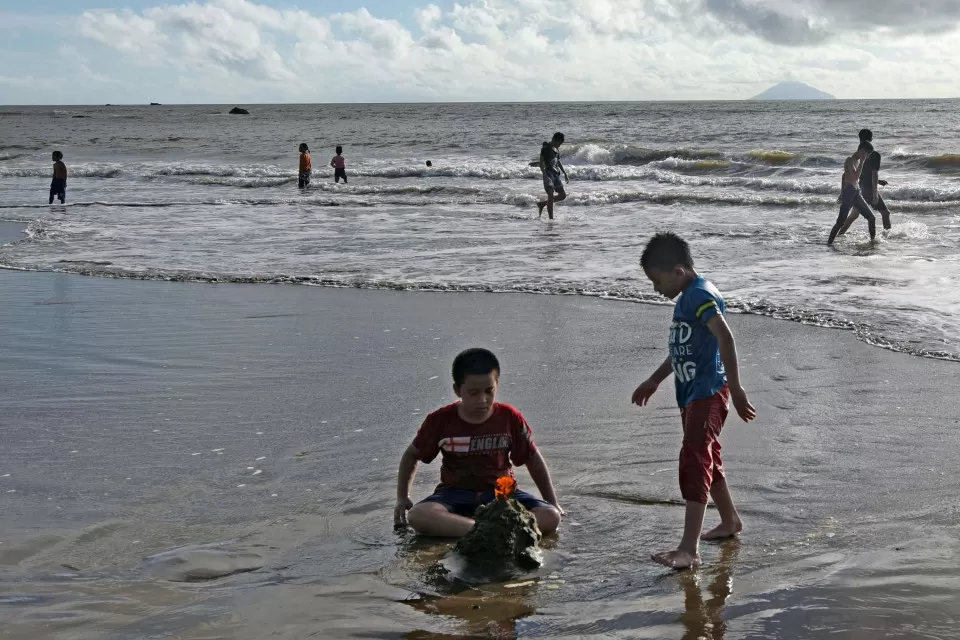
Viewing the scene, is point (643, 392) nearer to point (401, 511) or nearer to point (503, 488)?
point (503, 488)

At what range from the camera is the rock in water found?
3.58 meters

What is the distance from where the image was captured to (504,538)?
3.60 meters

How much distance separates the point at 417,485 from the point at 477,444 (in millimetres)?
653

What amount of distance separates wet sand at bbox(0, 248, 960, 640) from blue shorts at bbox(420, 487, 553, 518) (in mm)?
204

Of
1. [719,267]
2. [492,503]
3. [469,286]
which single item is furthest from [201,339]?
[719,267]

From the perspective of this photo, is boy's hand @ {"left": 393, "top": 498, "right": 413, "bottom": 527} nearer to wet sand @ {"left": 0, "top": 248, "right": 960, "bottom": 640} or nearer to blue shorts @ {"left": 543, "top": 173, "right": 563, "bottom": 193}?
wet sand @ {"left": 0, "top": 248, "right": 960, "bottom": 640}

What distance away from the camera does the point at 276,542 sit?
3918mm

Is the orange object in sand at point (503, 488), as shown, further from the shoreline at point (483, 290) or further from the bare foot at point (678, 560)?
the shoreline at point (483, 290)

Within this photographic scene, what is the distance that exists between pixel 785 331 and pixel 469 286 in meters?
3.51

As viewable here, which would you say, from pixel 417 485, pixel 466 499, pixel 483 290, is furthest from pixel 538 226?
pixel 466 499

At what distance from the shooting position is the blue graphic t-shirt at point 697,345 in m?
3.83

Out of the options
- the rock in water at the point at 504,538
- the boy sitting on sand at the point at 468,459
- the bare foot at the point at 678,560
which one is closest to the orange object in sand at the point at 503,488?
the rock in water at the point at 504,538

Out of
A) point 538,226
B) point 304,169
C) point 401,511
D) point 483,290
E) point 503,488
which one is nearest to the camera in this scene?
point 503,488

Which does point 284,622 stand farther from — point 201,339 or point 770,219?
point 770,219
